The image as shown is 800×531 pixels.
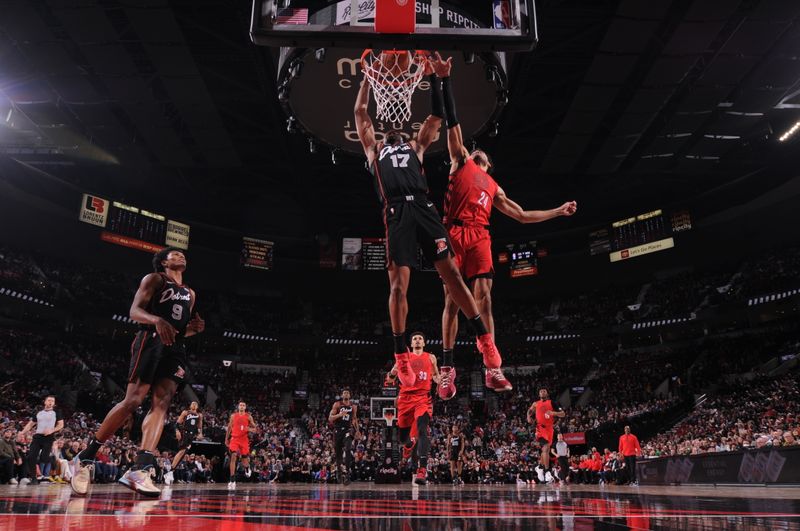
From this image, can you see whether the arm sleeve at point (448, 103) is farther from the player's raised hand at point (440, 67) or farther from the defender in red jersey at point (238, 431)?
the defender in red jersey at point (238, 431)

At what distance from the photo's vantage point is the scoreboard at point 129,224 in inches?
949

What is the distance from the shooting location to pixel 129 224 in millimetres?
25219

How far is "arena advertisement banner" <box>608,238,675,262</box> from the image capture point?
84.7ft

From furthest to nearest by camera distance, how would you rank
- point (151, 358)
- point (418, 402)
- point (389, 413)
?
1. point (389, 413)
2. point (418, 402)
3. point (151, 358)

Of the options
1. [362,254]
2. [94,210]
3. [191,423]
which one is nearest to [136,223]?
[94,210]

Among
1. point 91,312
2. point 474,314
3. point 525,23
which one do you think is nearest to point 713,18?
point 525,23

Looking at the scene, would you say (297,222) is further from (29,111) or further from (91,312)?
(29,111)

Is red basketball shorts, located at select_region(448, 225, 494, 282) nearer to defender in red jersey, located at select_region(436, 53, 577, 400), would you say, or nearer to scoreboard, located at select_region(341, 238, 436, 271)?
defender in red jersey, located at select_region(436, 53, 577, 400)

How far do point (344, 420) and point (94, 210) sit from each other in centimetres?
1742

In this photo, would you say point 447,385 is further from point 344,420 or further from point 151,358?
point 344,420

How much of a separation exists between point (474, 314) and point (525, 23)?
2.69 metres

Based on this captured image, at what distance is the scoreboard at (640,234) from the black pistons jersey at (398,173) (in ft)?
77.9

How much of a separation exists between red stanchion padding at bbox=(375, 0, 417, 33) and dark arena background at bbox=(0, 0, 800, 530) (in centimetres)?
2

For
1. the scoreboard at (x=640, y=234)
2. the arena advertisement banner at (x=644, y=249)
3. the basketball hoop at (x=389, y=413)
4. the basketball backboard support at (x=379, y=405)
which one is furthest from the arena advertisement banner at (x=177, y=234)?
the arena advertisement banner at (x=644, y=249)
